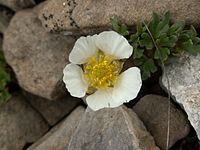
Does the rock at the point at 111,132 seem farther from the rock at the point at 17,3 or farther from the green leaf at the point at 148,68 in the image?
the rock at the point at 17,3

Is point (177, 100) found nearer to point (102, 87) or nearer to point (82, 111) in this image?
point (102, 87)

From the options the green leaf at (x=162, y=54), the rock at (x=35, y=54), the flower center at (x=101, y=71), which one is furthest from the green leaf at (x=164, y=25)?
the rock at (x=35, y=54)

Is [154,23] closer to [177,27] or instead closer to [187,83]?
[177,27]

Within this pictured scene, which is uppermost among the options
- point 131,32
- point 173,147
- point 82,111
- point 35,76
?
point 131,32

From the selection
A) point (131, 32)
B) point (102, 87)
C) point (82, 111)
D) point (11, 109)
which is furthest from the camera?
point (11, 109)

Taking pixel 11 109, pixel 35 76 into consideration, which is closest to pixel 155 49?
pixel 35 76

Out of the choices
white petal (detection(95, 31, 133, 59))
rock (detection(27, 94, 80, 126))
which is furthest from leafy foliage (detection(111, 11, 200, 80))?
rock (detection(27, 94, 80, 126))

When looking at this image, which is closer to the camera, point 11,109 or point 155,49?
point 155,49

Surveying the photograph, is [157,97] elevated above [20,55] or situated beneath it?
Answer: situated beneath
